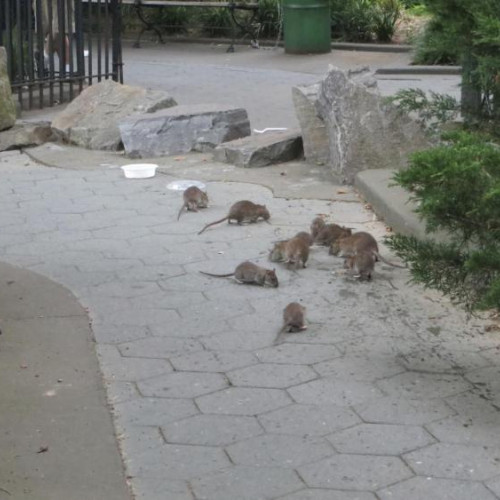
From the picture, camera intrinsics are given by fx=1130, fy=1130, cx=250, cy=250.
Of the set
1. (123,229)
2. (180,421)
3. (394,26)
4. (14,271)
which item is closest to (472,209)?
(180,421)

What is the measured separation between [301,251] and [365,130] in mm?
2309

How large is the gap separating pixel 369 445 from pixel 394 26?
15.4m

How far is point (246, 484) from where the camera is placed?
14.1 ft

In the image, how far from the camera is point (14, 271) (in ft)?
22.8

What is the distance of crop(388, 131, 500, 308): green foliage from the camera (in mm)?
4461

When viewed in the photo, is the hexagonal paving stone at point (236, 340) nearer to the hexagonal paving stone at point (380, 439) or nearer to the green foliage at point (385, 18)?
the hexagonal paving stone at point (380, 439)

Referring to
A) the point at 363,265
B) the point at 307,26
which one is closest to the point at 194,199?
the point at 363,265

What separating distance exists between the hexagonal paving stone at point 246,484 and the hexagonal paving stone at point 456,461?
504 mm

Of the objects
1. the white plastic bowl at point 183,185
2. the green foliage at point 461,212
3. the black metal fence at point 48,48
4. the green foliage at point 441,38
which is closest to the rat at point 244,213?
the white plastic bowl at point 183,185

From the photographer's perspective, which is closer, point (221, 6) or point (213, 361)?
point (213, 361)

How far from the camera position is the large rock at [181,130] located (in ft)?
34.3

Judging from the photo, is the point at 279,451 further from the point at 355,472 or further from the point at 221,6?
the point at 221,6

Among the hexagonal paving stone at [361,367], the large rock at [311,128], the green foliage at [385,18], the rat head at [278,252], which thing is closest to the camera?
the hexagonal paving stone at [361,367]

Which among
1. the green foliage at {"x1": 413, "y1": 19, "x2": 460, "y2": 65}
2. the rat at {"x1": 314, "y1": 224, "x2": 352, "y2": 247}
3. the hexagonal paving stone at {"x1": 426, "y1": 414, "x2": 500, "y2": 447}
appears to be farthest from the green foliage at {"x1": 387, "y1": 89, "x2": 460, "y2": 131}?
the rat at {"x1": 314, "y1": 224, "x2": 352, "y2": 247}
